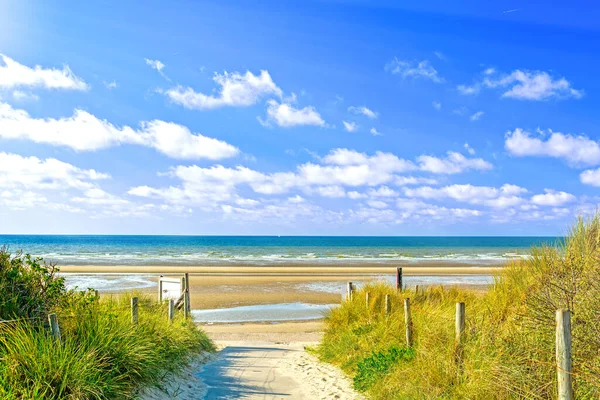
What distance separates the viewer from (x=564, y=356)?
4992 mm

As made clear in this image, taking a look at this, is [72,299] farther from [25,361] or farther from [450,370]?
[450,370]

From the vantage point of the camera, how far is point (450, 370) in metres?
7.23

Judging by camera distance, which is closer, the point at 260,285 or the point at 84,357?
the point at 84,357

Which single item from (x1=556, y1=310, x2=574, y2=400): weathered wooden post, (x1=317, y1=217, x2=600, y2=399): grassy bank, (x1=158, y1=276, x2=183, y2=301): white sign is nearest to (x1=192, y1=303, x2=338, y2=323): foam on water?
(x1=158, y1=276, x2=183, y2=301): white sign

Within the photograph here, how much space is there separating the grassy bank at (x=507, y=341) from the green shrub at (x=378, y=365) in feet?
0.06

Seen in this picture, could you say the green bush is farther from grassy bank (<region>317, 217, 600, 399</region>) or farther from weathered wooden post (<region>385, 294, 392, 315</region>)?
weathered wooden post (<region>385, 294, 392, 315</region>)

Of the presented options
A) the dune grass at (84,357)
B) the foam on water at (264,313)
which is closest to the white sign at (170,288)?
the foam on water at (264,313)

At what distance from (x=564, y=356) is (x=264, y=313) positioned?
18.5 meters

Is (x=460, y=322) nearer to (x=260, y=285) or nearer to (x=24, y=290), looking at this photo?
(x=24, y=290)

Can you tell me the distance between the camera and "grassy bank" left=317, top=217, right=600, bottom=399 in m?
5.70

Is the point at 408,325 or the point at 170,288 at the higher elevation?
the point at 170,288

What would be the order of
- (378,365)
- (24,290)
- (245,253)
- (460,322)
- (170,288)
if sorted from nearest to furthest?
(24,290) → (460,322) → (378,365) → (170,288) → (245,253)

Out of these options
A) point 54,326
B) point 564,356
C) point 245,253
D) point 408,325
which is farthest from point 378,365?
point 245,253

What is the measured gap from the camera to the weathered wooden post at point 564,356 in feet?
16.3
